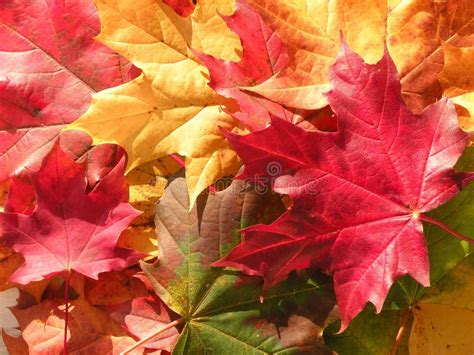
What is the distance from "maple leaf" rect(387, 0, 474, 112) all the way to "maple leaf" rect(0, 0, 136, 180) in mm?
443

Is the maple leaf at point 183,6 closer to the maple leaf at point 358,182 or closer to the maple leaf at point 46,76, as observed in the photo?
the maple leaf at point 46,76

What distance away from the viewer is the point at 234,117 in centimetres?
→ 90

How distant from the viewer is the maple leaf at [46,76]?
971mm

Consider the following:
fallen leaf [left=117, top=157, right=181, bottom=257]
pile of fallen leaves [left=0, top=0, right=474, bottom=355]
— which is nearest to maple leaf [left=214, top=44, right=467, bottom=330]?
pile of fallen leaves [left=0, top=0, right=474, bottom=355]

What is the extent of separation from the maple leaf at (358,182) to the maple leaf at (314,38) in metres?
0.09

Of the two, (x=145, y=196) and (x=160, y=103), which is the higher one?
→ (x=160, y=103)

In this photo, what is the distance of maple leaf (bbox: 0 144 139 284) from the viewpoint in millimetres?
943

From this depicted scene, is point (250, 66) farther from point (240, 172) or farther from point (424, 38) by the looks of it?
point (424, 38)

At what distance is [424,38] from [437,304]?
16.8 inches

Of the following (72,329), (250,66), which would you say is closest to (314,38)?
(250,66)

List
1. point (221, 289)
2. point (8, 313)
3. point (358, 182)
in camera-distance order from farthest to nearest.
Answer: point (8, 313) < point (221, 289) < point (358, 182)

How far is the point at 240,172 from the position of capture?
2.87 feet

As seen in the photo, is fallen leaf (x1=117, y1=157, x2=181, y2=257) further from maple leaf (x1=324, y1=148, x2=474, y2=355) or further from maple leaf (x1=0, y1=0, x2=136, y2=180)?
maple leaf (x1=324, y1=148, x2=474, y2=355)

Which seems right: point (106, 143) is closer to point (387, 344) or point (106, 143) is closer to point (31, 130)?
point (31, 130)
